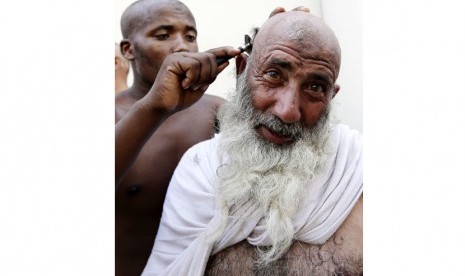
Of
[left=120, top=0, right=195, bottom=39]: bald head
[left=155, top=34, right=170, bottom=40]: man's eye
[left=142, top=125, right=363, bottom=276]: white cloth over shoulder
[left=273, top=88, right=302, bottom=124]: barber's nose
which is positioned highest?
[left=120, top=0, right=195, bottom=39]: bald head

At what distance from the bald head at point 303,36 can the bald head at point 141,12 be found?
0.21m

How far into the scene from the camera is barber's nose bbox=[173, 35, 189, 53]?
1.69 meters

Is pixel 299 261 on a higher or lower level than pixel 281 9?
lower

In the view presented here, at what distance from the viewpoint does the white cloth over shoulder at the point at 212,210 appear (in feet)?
5.32

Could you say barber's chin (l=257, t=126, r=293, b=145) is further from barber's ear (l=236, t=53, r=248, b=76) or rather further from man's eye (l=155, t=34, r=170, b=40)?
man's eye (l=155, t=34, r=170, b=40)

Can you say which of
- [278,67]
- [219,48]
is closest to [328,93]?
[278,67]

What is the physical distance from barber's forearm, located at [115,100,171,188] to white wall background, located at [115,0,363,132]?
0.17 m

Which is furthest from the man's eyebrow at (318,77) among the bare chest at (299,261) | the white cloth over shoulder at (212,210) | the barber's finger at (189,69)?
the bare chest at (299,261)

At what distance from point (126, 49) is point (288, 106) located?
0.46 m

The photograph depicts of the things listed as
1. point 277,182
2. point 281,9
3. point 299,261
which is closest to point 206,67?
point 281,9

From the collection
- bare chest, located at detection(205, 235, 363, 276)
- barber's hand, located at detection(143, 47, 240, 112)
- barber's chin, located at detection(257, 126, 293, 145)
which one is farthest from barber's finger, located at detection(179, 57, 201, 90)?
bare chest, located at detection(205, 235, 363, 276)

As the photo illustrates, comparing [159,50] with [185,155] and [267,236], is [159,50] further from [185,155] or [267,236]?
[267,236]

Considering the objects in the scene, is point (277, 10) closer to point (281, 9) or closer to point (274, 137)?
point (281, 9)

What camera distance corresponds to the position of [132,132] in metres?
1.66
